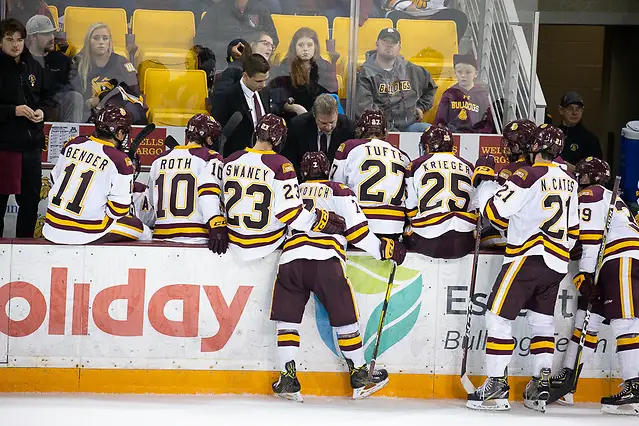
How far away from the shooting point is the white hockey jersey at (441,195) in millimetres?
5273

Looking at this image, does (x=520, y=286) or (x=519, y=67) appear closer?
(x=520, y=286)

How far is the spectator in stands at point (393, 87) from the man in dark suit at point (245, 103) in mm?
681

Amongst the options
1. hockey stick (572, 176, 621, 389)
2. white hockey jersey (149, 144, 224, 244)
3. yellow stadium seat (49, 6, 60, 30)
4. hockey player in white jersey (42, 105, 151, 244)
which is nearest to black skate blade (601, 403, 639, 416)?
hockey stick (572, 176, 621, 389)

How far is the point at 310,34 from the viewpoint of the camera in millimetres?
6840

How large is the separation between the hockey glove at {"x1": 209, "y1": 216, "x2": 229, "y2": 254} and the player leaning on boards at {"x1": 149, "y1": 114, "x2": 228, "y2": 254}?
0.08 meters

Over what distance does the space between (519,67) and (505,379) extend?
2528 millimetres

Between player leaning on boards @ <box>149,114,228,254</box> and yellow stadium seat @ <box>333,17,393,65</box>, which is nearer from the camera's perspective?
player leaning on boards @ <box>149,114,228,254</box>

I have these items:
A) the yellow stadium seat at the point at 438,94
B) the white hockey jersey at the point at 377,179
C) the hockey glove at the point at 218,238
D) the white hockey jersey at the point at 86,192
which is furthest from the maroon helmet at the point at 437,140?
the white hockey jersey at the point at 86,192

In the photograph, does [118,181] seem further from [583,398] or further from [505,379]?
[583,398]

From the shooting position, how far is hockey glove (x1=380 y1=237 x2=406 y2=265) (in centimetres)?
508

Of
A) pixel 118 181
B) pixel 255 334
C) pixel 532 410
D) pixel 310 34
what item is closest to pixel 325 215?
pixel 255 334

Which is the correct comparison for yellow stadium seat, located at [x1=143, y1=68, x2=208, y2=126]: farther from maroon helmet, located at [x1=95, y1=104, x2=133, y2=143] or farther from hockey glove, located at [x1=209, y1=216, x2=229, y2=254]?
hockey glove, located at [x1=209, y1=216, x2=229, y2=254]

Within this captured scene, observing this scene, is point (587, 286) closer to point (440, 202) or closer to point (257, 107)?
point (440, 202)

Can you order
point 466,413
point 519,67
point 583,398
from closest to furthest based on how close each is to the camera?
point 466,413 → point 583,398 → point 519,67
